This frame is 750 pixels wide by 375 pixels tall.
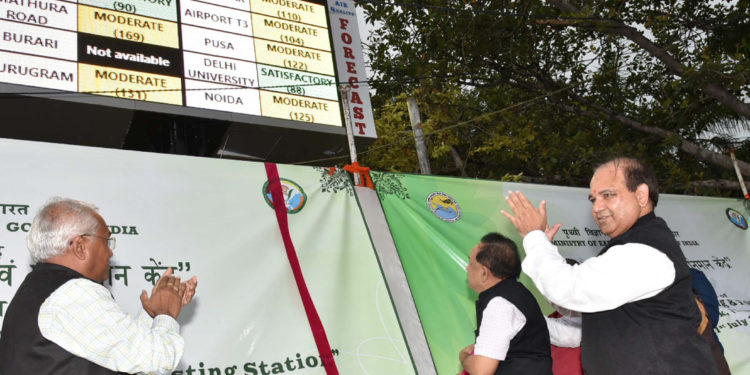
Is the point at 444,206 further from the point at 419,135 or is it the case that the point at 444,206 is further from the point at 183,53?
the point at 183,53

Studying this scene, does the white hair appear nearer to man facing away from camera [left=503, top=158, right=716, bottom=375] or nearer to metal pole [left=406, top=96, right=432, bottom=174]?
man facing away from camera [left=503, top=158, right=716, bottom=375]

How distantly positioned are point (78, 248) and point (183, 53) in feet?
6.37

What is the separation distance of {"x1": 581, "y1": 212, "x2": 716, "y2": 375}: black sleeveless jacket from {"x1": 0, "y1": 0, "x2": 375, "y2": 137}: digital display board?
2315mm

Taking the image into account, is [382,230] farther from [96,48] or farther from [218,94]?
[96,48]

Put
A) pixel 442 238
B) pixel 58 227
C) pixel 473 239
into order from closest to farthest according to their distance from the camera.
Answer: pixel 58 227, pixel 442 238, pixel 473 239

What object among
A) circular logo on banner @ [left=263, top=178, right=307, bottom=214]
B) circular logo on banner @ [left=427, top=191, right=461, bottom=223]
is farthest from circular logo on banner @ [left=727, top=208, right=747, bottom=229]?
circular logo on banner @ [left=263, top=178, right=307, bottom=214]

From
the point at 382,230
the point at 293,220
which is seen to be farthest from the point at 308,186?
the point at 382,230

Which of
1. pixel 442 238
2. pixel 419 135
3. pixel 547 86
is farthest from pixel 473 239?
pixel 547 86

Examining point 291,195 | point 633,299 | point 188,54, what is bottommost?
point 633,299

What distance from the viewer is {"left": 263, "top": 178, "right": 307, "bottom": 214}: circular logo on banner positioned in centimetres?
307

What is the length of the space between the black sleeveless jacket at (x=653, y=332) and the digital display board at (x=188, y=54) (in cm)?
231

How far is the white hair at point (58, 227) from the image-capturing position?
187 cm

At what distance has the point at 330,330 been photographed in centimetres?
274

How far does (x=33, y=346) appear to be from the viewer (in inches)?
65.8
